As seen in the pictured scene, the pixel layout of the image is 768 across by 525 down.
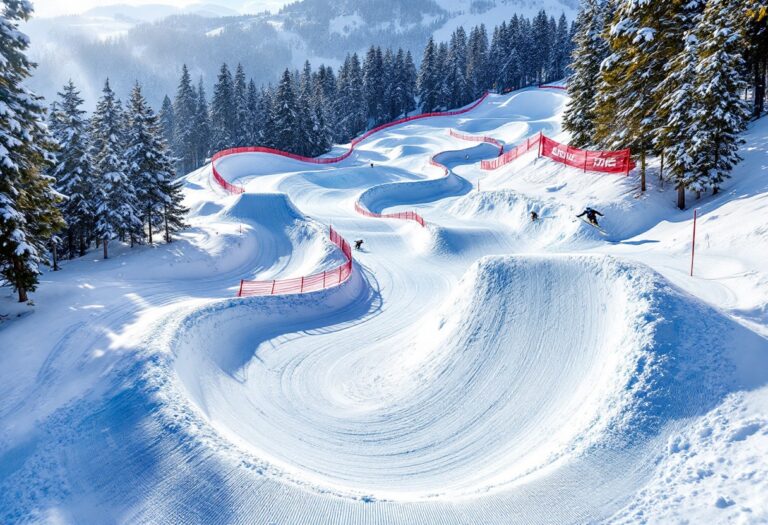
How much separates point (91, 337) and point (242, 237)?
47.3 feet

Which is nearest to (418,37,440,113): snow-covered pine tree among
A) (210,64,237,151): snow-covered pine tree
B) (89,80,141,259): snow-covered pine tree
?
(210,64,237,151): snow-covered pine tree

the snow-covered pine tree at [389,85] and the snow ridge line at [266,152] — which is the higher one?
the snow-covered pine tree at [389,85]

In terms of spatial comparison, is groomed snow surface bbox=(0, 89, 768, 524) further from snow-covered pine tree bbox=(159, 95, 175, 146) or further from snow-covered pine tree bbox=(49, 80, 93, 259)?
snow-covered pine tree bbox=(159, 95, 175, 146)

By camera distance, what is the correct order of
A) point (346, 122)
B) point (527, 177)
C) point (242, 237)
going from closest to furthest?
point (242, 237), point (527, 177), point (346, 122)

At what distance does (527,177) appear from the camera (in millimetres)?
34750

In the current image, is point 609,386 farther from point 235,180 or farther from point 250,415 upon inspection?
point 235,180

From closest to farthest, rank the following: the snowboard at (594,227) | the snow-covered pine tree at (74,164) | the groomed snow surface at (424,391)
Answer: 1. the groomed snow surface at (424,391)
2. the snowboard at (594,227)
3. the snow-covered pine tree at (74,164)

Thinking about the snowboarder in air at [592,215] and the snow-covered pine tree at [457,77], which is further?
the snow-covered pine tree at [457,77]

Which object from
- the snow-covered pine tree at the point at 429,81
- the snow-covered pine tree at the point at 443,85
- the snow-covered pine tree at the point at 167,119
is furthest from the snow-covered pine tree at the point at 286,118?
the snow-covered pine tree at the point at 443,85

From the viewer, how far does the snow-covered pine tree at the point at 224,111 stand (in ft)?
233

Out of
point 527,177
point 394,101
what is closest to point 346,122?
point 394,101

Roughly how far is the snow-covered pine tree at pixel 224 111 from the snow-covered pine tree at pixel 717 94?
6609cm

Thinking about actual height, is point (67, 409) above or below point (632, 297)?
below

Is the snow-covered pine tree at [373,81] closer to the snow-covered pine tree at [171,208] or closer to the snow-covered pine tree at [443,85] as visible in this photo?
the snow-covered pine tree at [443,85]
